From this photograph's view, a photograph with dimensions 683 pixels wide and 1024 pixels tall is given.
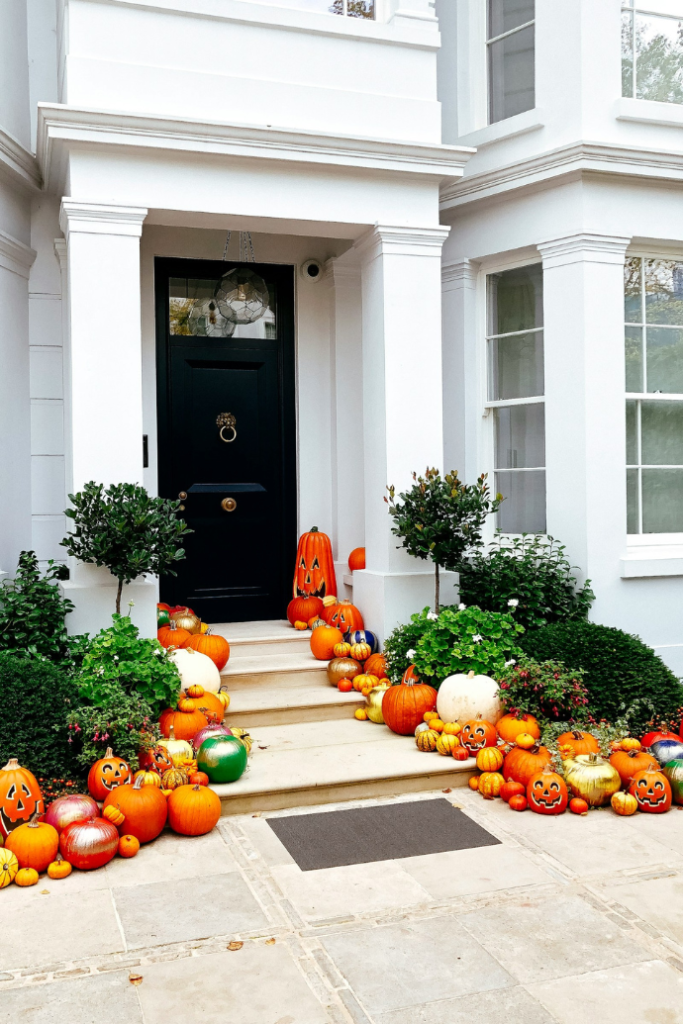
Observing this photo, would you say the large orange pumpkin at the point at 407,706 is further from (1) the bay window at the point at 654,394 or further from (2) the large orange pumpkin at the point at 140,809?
(1) the bay window at the point at 654,394

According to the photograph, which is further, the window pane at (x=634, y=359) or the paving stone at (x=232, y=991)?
the window pane at (x=634, y=359)

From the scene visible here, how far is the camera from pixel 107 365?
18.4ft

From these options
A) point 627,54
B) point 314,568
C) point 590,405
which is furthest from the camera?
point 314,568

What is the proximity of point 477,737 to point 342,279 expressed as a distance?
3.79 m

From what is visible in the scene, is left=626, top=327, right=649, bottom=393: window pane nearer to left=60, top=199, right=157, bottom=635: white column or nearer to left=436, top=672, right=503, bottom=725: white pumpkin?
left=436, top=672, right=503, bottom=725: white pumpkin

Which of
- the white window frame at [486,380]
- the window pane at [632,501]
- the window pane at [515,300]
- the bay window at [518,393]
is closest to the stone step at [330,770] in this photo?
the bay window at [518,393]

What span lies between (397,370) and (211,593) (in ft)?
7.47

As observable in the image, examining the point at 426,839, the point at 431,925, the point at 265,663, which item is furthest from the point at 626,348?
the point at 431,925

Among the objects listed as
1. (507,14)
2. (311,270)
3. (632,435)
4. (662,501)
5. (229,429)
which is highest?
(507,14)

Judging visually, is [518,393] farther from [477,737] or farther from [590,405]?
[477,737]

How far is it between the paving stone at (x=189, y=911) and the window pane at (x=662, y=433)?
4451mm

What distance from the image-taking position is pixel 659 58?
6625 millimetres

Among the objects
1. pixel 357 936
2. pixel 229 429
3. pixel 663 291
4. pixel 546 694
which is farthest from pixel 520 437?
pixel 357 936

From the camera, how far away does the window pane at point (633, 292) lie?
670 centimetres
